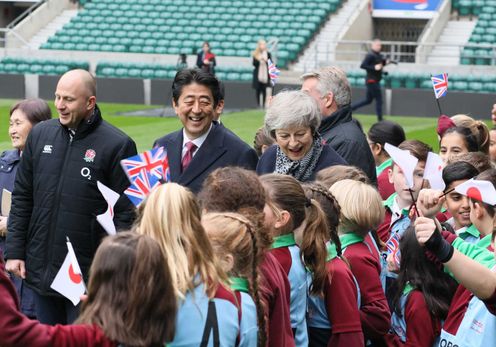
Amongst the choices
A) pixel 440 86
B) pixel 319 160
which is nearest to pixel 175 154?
pixel 319 160

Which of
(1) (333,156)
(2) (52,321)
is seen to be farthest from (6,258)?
(1) (333,156)

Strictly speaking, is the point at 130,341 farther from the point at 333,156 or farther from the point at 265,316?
the point at 333,156

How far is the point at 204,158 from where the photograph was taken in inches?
241

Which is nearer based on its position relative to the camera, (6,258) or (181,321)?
(181,321)

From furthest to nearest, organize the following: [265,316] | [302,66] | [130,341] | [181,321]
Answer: [302,66] → [265,316] → [181,321] → [130,341]

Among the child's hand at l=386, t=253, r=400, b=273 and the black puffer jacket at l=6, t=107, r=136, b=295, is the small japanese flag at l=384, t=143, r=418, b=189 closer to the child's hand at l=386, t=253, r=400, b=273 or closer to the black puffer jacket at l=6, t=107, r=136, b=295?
the child's hand at l=386, t=253, r=400, b=273

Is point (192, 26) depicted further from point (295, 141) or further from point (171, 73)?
point (295, 141)

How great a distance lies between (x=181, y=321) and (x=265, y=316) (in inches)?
22.1

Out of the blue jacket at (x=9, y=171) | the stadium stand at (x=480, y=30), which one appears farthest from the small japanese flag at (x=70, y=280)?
the stadium stand at (x=480, y=30)

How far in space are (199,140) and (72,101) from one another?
2.59ft

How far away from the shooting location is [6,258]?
618 centimetres

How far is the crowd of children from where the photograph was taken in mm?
3381

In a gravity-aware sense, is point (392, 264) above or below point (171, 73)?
above

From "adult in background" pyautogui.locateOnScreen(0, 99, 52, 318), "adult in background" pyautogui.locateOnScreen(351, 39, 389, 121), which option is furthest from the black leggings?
"adult in background" pyautogui.locateOnScreen(0, 99, 52, 318)
